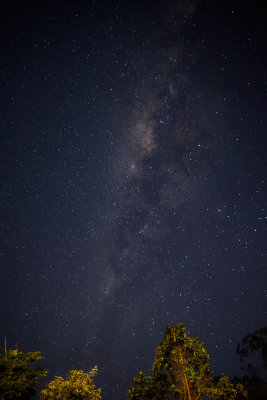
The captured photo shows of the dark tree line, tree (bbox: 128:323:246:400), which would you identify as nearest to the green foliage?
the dark tree line

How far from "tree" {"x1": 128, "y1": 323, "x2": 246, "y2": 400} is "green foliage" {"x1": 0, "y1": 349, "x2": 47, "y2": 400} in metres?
6.21

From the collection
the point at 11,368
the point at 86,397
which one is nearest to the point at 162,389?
the point at 86,397

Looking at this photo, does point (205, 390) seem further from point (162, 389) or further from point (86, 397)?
point (86, 397)

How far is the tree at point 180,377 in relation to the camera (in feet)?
43.5

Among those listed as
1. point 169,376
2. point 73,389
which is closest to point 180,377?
point 169,376

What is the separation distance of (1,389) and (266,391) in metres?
24.9

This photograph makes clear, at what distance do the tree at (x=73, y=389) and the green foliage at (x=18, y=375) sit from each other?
9.75ft

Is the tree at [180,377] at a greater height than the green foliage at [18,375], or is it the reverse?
the green foliage at [18,375]

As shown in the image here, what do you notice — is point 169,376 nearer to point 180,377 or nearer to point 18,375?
point 180,377

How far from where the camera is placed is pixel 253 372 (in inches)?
1015

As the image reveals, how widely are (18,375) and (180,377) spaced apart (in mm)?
9925

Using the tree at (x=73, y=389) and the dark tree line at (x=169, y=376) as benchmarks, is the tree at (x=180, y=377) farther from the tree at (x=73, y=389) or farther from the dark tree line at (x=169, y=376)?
the tree at (x=73, y=389)

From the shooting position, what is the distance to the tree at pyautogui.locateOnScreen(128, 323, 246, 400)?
13.3 meters

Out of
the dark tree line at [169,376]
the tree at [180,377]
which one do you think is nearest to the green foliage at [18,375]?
the dark tree line at [169,376]
